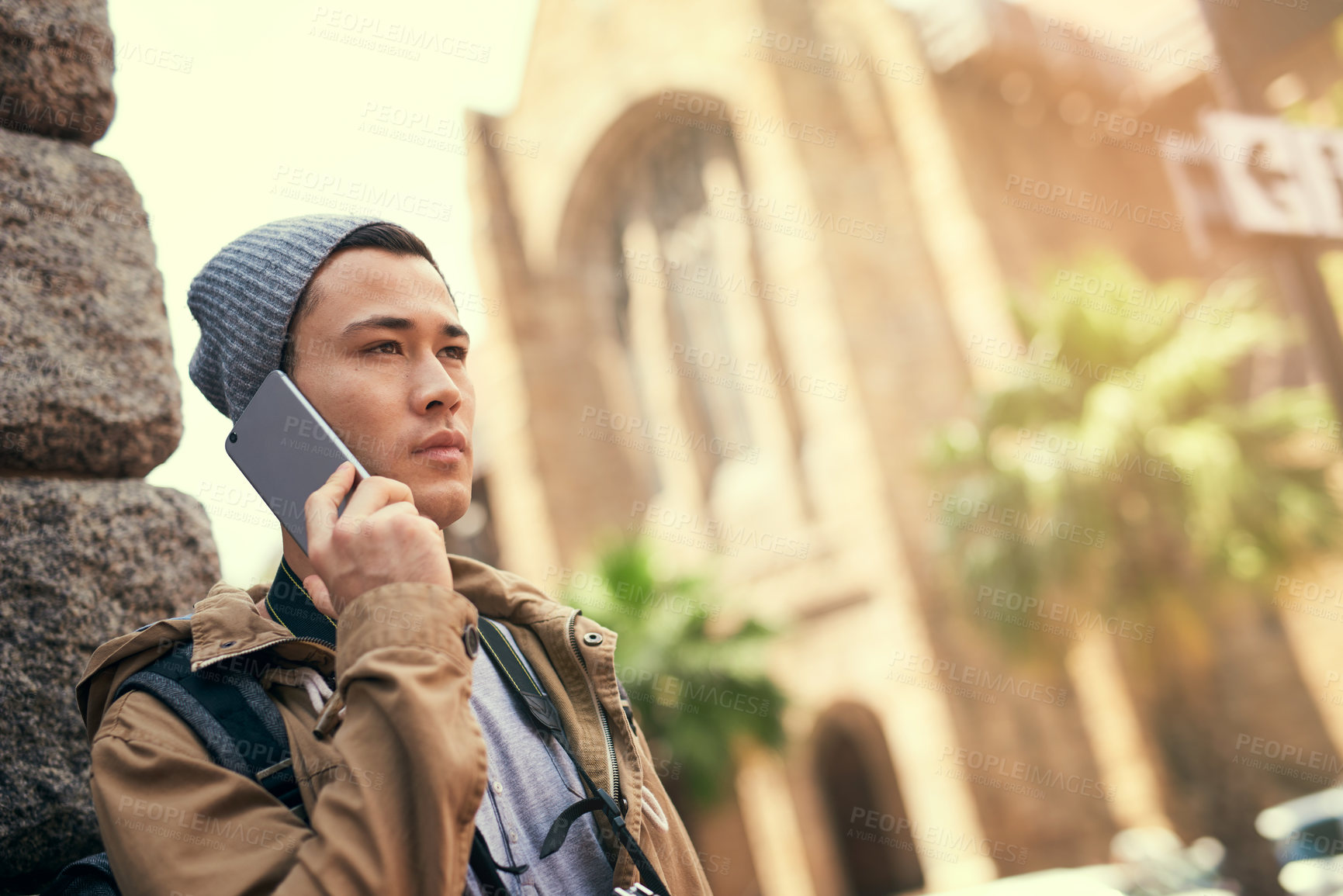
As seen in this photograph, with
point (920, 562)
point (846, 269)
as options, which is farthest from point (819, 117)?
point (920, 562)

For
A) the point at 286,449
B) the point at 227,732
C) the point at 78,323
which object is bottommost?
the point at 227,732

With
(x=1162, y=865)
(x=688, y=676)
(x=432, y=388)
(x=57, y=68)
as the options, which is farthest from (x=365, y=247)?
(x=1162, y=865)

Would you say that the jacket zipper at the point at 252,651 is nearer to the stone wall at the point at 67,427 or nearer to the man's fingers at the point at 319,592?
the man's fingers at the point at 319,592

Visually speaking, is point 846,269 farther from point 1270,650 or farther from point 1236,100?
point 1236,100

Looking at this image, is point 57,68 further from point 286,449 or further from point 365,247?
point 286,449

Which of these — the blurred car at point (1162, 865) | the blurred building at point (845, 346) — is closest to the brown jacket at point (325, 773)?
the blurred car at point (1162, 865)

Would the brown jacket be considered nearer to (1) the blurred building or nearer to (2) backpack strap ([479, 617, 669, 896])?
(2) backpack strap ([479, 617, 669, 896])

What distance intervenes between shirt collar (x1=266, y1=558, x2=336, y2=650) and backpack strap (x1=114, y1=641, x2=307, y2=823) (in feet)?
0.50

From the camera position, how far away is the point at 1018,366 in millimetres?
14438

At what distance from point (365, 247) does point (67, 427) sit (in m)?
0.83

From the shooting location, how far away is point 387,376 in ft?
5.49

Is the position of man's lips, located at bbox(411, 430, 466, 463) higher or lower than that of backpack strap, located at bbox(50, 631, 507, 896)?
higher

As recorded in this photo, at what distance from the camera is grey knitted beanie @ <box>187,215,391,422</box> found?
1.70 metres

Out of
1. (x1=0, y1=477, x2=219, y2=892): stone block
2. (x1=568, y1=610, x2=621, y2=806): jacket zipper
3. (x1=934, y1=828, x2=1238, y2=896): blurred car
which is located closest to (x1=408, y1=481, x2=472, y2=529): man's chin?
(x1=568, y1=610, x2=621, y2=806): jacket zipper
